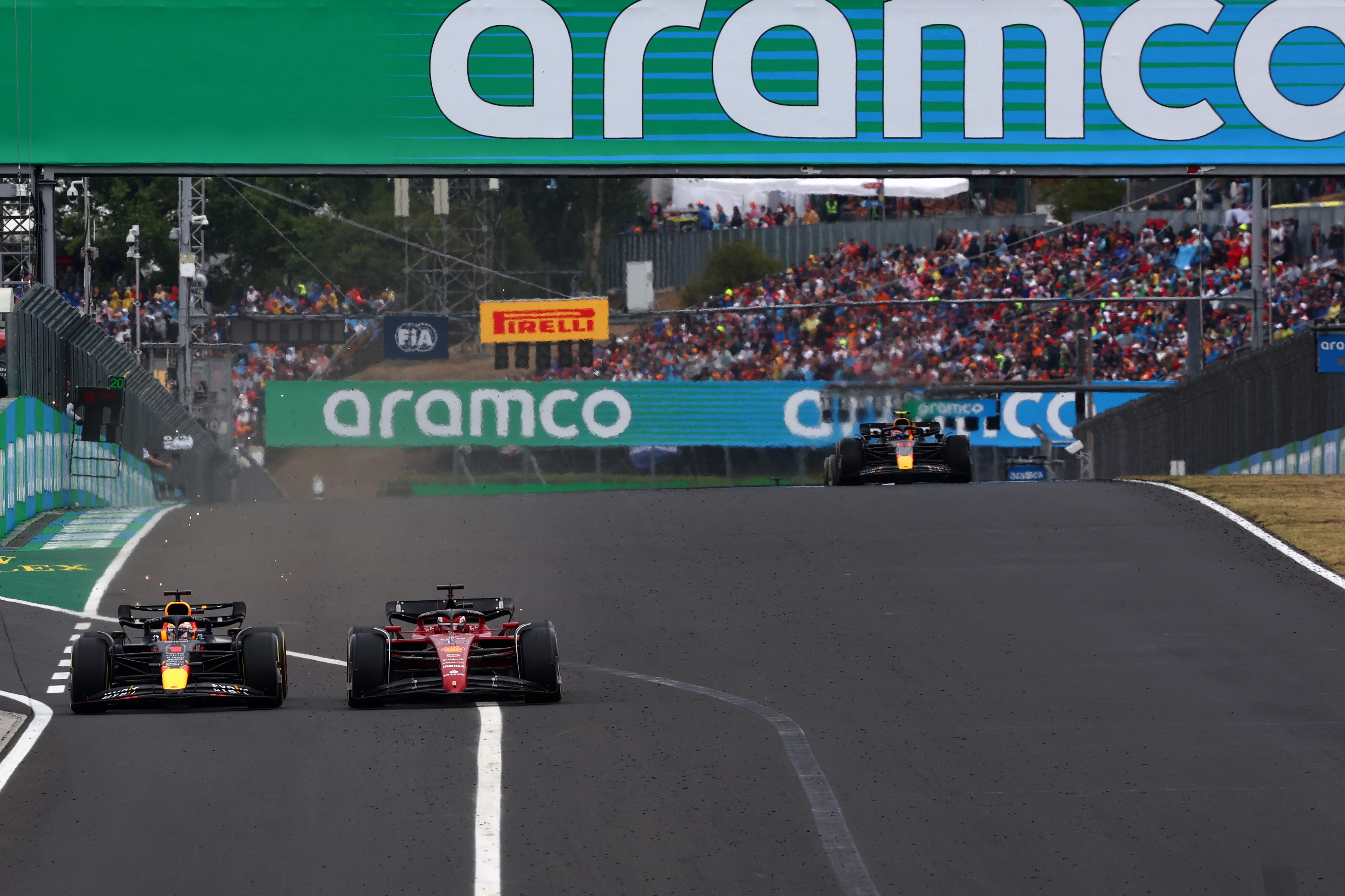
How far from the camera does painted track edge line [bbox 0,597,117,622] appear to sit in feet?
53.2

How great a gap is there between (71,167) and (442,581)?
27.5ft

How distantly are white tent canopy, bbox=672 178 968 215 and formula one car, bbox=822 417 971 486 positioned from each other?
19676mm

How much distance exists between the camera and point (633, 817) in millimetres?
8953

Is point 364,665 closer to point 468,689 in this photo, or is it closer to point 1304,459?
point 468,689

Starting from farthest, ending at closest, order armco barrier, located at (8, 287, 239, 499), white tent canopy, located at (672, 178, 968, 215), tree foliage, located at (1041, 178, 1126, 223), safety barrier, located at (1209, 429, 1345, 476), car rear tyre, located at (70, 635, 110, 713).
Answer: white tent canopy, located at (672, 178, 968, 215)
tree foliage, located at (1041, 178, 1126, 223)
safety barrier, located at (1209, 429, 1345, 476)
armco barrier, located at (8, 287, 239, 499)
car rear tyre, located at (70, 635, 110, 713)

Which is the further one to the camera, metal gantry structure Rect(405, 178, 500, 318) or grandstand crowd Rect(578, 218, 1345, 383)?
metal gantry structure Rect(405, 178, 500, 318)

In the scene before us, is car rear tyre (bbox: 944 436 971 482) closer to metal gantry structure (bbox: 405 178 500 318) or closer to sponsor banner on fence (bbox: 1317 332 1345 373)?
sponsor banner on fence (bbox: 1317 332 1345 373)

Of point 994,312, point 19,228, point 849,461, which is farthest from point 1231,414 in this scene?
point 19,228

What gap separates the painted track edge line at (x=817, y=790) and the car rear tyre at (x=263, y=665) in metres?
2.76

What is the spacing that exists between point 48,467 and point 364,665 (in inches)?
479

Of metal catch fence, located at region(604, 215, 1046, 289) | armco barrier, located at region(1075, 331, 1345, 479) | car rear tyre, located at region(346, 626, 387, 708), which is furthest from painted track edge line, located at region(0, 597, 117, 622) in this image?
metal catch fence, located at region(604, 215, 1046, 289)

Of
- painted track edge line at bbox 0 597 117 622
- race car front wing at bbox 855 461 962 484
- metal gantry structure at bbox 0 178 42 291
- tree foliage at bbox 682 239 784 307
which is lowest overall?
painted track edge line at bbox 0 597 117 622

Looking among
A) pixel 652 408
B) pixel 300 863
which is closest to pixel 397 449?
pixel 652 408

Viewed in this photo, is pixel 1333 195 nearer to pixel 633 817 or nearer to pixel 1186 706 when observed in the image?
pixel 1186 706
